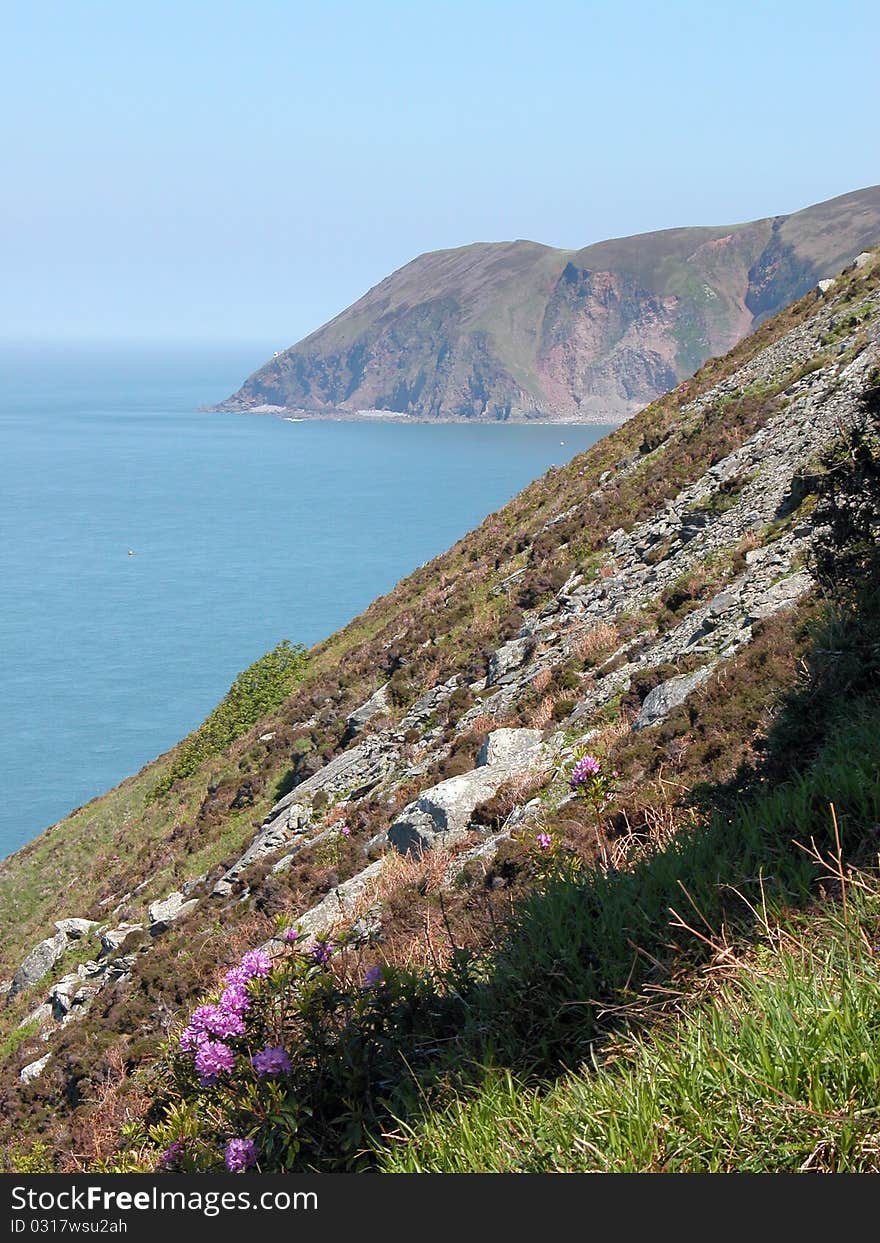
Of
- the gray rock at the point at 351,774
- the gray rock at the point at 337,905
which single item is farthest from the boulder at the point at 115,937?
the gray rock at the point at 337,905

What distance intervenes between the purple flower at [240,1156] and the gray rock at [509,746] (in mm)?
8148

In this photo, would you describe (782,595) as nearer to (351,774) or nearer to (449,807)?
(449,807)

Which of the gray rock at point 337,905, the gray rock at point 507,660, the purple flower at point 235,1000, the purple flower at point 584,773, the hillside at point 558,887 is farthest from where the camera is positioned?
the gray rock at point 507,660

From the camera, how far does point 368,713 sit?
20828mm

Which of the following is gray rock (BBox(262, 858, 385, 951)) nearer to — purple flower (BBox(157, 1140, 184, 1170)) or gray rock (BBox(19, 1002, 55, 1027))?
purple flower (BBox(157, 1140, 184, 1170))

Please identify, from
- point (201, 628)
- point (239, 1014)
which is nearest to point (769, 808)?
point (239, 1014)

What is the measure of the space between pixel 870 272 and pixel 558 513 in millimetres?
10691

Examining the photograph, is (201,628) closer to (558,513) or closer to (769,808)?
(558,513)

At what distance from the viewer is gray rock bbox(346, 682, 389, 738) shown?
20453mm

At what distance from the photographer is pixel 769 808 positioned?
5422 mm

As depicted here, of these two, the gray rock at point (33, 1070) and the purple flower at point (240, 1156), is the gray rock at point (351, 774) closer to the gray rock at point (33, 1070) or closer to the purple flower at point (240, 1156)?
the gray rock at point (33, 1070)

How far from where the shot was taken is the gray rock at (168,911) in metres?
17.0

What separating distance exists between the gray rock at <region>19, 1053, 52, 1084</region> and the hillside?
0.13m

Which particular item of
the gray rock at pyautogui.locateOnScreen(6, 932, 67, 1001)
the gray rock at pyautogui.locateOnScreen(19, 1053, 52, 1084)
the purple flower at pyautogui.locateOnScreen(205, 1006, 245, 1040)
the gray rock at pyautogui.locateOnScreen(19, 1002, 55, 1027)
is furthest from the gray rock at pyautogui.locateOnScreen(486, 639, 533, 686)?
the purple flower at pyautogui.locateOnScreen(205, 1006, 245, 1040)
